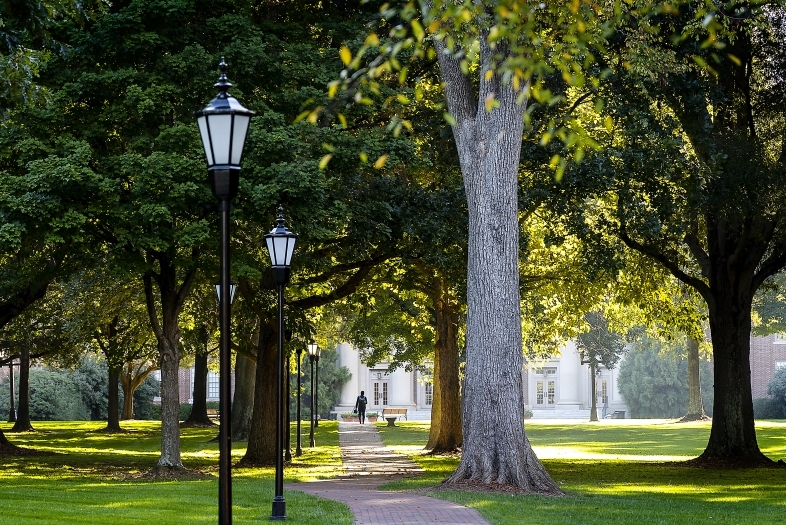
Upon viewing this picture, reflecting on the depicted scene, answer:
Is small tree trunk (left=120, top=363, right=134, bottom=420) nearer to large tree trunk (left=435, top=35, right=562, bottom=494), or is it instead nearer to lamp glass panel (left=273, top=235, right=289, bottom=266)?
large tree trunk (left=435, top=35, right=562, bottom=494)

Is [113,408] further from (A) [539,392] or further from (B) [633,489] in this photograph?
(A) [539,392]

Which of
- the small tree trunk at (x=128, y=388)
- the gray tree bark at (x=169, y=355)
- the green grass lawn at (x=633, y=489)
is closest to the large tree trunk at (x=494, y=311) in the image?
the green grass lawn at (x=633, y=489)

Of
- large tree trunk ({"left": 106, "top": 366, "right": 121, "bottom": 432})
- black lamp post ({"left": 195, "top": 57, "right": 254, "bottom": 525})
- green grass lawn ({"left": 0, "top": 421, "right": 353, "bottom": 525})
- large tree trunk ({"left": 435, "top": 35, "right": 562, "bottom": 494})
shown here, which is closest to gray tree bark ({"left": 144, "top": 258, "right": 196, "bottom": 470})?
green grass lawn ({"left": 0, "top": 421, "right": 353, "bottom": 525})

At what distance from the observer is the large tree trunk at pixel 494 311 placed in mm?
15461

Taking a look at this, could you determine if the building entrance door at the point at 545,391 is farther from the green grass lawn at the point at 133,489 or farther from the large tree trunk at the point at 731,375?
the large tree trunk at the point at 731,375

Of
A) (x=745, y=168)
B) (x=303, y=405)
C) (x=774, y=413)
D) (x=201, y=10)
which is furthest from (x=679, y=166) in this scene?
(x=303, y=405)

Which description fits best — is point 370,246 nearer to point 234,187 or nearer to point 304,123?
point 304,123

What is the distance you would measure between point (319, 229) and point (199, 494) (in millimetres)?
4616

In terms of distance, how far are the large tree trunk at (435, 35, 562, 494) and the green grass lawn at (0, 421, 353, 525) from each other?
291cm

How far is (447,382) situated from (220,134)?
848 inches

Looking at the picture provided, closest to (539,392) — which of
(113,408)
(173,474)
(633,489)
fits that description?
(113,408)

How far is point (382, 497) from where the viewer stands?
14312 millimetres

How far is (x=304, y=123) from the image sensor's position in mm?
18109

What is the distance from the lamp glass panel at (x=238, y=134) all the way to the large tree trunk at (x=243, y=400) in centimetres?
2677
